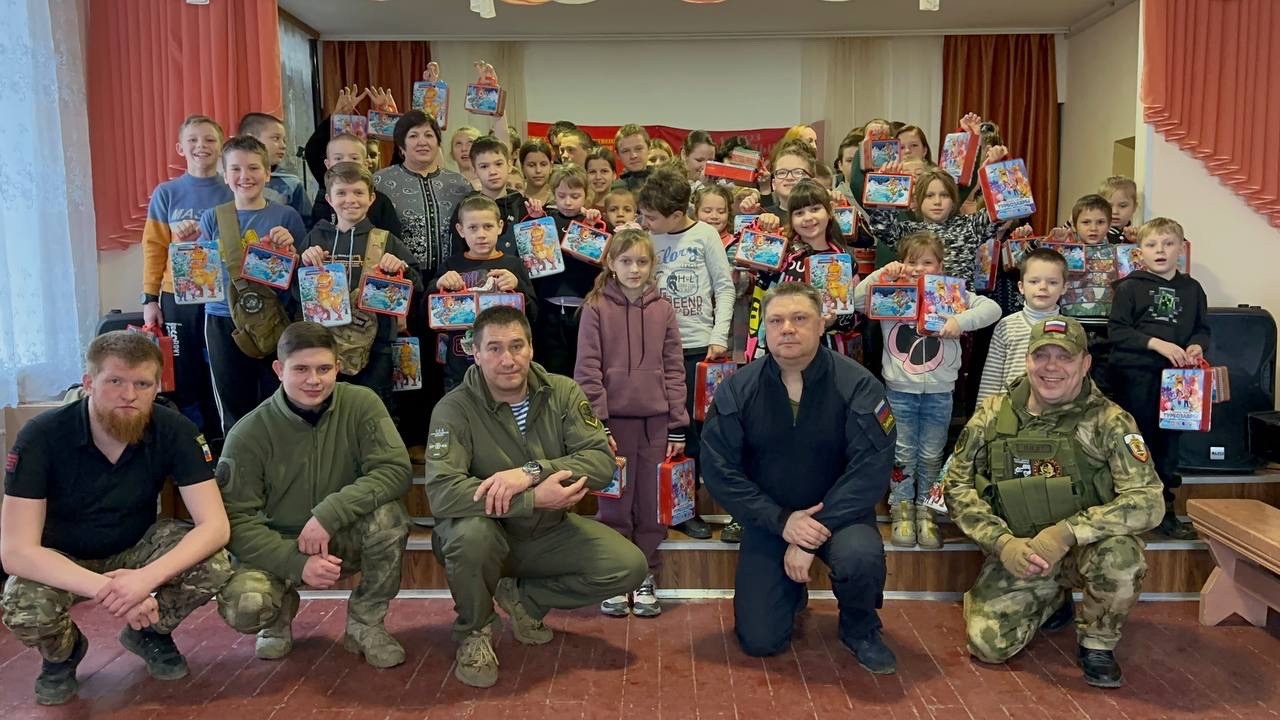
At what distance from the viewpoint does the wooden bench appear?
3123 mm

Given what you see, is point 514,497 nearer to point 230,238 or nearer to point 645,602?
point 645,602

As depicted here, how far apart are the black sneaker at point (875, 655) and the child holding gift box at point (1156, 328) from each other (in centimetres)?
151

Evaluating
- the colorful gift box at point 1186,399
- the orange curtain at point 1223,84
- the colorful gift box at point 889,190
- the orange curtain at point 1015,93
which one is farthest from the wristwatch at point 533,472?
the orange curtain at point 1015,93

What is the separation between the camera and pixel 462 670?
2.82 meters

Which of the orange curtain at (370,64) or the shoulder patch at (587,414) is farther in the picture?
the orange curtain at (370,64)

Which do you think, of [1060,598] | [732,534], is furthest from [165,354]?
[1060,598]

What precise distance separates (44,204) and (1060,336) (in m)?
4.01

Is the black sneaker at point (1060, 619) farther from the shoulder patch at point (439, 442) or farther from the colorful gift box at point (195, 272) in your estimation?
the colorful gift box at point (195, 272)

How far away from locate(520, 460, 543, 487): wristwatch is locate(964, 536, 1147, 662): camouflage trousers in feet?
4.72

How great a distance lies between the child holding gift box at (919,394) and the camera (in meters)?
3.55

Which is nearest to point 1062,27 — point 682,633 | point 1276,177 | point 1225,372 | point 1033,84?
point 1033,84

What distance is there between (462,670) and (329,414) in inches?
35.8

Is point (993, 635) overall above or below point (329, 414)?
below

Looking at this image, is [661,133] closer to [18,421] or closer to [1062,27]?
[1062,27]
